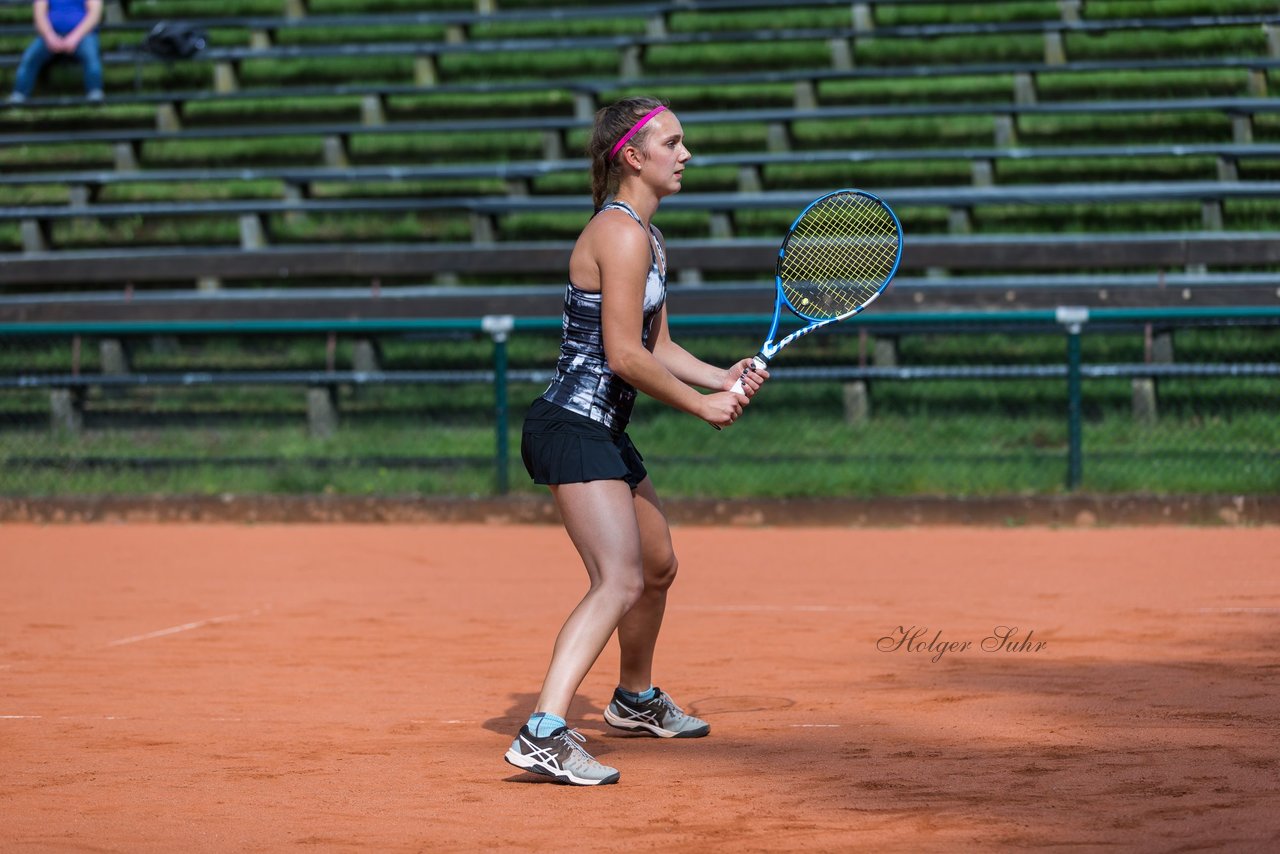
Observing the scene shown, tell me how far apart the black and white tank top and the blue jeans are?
624 inches

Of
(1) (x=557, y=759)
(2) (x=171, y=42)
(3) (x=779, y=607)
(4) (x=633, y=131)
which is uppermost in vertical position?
(2) (x=171, y=42)

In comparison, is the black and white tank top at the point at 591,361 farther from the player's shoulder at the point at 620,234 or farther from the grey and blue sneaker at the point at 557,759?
the grey and blue sneaker at the point at 557,759

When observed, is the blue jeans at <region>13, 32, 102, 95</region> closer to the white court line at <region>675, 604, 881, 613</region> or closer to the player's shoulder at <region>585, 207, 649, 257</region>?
the white court line at <region>675, 604, 881, 613</region>

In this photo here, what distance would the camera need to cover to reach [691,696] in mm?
6906

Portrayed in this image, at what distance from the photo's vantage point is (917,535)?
472 inches

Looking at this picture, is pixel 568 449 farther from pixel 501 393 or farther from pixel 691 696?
pixel 501 393

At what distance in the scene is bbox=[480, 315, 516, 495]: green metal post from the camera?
13000 mm

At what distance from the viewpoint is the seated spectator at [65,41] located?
64.1 ft

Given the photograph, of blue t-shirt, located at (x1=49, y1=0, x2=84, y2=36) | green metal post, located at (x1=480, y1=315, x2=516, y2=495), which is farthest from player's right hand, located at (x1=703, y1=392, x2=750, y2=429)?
blue t-shirt, located at (x1=49, y1=0, x2=84, y2=36)

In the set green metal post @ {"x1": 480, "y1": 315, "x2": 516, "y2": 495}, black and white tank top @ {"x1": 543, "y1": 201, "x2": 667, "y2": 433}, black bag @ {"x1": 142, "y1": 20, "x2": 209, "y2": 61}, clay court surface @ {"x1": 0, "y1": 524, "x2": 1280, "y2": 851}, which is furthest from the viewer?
black bag @ {"x1": 142, "y1": 20, "x2": 209, "y2": 61}

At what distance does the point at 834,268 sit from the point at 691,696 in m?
1.80

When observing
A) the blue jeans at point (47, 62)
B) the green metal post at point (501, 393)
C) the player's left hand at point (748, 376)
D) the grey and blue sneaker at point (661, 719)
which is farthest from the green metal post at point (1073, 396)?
the blue jeans at point (47, 62)

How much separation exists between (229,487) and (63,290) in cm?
580

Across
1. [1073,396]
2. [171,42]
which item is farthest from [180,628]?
[171,42]
